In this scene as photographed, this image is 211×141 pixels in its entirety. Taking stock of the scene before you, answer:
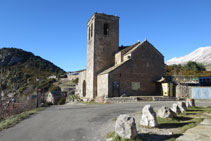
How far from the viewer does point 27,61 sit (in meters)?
87.8

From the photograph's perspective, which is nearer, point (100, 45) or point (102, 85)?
point (102, 85)

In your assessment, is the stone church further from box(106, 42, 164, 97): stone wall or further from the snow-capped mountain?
the snow-capped mountain

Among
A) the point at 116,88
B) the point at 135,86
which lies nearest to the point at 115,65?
the point at 135,86

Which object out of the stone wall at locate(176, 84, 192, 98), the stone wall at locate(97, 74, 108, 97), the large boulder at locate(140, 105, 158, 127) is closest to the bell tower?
the stone wall at locate(97, 74, 108, 97)

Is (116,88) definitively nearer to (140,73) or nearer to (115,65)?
(140,73)

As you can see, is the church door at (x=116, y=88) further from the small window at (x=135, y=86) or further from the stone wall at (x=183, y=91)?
the stone wall at (x=183, y=91)

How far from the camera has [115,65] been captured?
25391mm

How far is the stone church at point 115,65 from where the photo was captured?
22.2m

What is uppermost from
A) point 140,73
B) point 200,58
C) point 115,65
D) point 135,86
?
Answer: point 200,58

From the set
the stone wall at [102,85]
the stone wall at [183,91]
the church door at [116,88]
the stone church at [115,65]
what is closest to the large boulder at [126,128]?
the stone church at [115,65]

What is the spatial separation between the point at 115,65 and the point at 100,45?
153 inches

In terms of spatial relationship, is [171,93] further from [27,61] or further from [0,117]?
[27,61]

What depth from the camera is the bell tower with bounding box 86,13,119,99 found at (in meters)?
25.8

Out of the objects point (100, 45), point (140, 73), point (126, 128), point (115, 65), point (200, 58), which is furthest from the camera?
point (200, 58)
